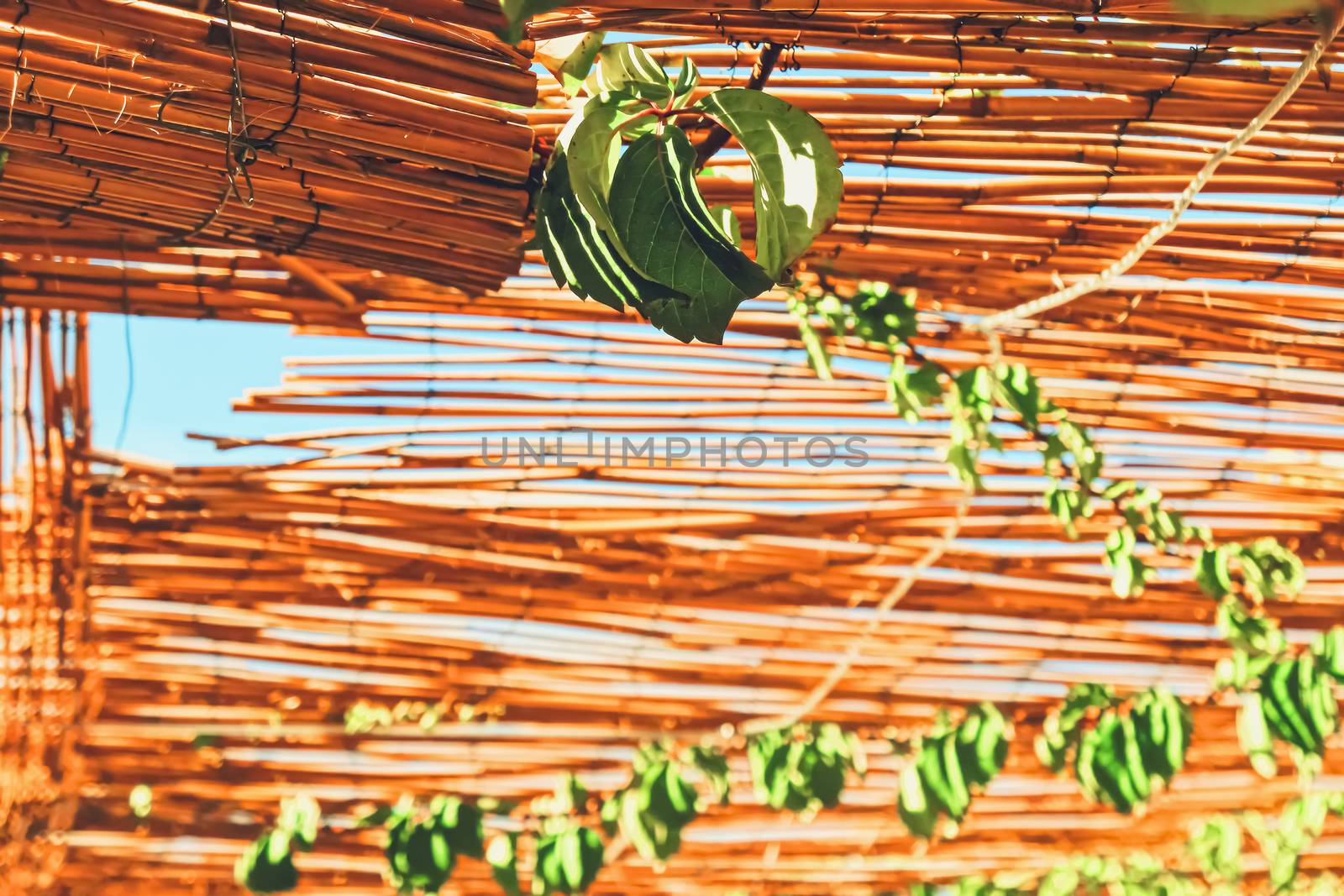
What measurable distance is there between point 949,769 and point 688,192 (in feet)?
4.28

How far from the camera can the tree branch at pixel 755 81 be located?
2.56 ft

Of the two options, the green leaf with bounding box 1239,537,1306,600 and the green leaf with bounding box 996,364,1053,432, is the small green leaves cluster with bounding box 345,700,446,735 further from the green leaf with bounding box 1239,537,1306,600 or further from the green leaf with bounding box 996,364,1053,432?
the green leaf with bounding box 1239,537,1306,600

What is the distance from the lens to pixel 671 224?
61 cm

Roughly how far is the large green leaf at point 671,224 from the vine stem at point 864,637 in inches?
40.4

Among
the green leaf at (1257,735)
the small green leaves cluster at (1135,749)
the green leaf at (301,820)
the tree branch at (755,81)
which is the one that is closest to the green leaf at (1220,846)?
the green leaf at (1257,735)

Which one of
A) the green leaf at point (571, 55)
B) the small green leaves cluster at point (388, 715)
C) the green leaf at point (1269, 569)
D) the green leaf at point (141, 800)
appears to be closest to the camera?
the green leaf at point (571, 55)

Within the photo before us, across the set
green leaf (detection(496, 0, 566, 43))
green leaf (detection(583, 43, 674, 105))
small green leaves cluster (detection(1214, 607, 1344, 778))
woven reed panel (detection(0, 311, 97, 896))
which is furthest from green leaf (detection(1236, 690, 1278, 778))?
woven reed panel (detection(0, 311, 97, 896))

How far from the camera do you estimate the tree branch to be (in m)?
0.78

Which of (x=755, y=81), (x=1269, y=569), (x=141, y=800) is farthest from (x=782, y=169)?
(x=141, y=800)

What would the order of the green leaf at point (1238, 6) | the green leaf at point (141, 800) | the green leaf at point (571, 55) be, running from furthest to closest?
the green leaf at point (141, 800) → the green leaf at point (571, 55) → the green leaf at point (1238, 6)

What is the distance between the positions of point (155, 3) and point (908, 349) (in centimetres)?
97

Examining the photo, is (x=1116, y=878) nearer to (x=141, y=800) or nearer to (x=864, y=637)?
(x=864, y=637)

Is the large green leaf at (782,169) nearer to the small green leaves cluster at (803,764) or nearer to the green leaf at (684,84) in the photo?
the green leaf at (684,84)

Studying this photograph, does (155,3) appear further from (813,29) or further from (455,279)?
(813,29)
